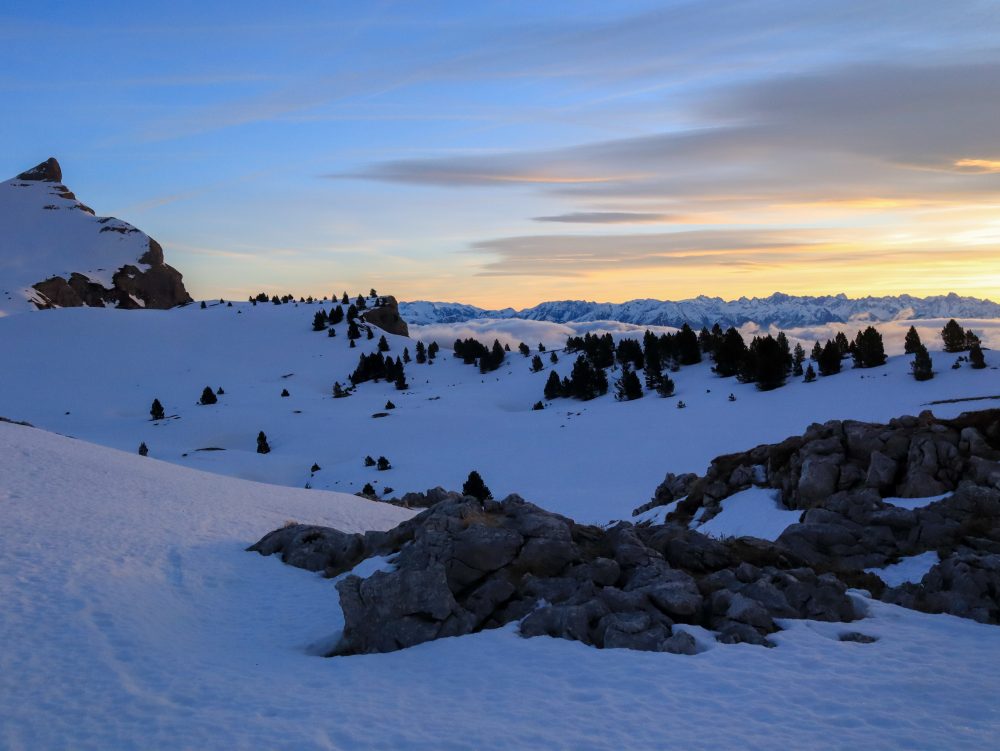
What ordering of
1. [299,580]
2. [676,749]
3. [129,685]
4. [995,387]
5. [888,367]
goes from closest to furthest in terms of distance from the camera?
[676,749] → [129,685] → [299,580] → [995,387] → [888,367]

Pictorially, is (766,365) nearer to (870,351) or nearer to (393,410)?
(870,351)

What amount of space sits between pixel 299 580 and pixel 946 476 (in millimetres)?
19838

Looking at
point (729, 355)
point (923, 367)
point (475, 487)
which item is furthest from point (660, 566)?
point (729, 355)

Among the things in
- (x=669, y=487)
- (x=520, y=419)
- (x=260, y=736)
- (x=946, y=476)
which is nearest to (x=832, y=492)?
(x=946, y=476)

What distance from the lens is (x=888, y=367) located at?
57.8 m

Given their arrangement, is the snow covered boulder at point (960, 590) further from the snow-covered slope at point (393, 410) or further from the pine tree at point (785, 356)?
the pine tree at point (785, 356)

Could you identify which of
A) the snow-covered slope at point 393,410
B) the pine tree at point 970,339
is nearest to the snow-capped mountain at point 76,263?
the snow-covered slope at point 393,410

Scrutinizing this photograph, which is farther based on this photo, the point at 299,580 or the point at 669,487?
the point at 669,487

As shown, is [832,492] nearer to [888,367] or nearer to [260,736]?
[260,736]

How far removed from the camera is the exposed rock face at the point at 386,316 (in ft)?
413

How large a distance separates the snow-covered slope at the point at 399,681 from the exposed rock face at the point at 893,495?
180 centimetres

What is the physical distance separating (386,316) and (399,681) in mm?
119366

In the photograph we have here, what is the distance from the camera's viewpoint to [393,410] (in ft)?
245

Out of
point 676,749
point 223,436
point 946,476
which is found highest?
point 946,476
